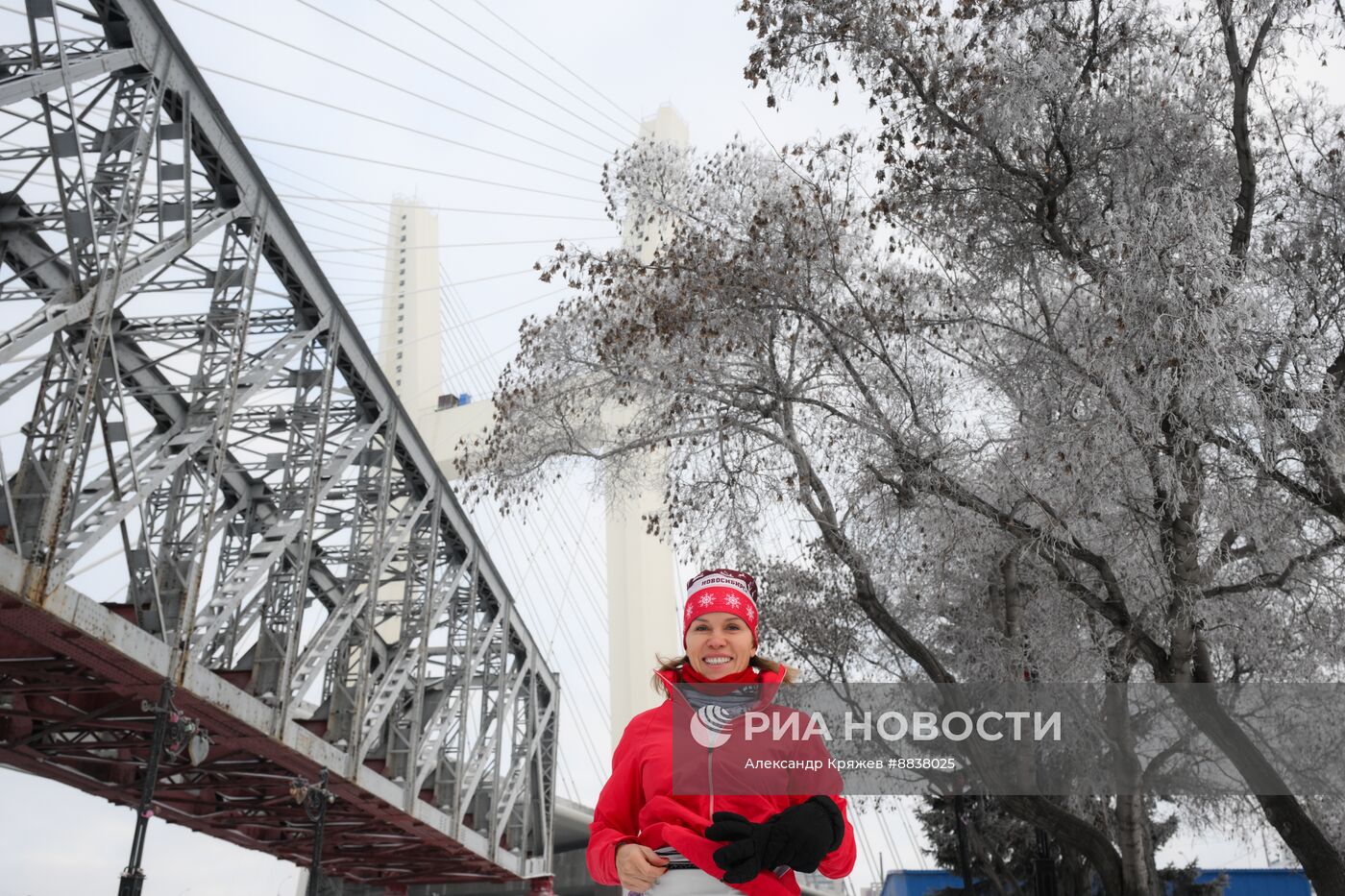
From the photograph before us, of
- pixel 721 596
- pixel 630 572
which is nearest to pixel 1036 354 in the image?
pixel 721 596

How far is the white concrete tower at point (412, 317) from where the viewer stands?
34.6 metres

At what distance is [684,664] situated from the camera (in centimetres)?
337

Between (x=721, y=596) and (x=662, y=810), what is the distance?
659 mm

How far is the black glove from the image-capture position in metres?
2.70

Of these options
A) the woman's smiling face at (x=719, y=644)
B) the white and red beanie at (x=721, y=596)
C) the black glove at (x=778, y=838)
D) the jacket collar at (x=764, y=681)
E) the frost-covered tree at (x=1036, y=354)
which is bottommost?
the black glove at (x=778, y=838)

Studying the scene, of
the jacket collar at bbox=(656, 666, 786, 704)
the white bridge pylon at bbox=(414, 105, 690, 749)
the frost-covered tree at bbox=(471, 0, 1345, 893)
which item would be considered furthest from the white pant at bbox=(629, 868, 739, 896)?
the white bridge pylon at bbox=(414, 105, 690, 749)

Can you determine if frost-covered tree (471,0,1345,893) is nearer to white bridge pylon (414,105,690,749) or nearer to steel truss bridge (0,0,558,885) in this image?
steel truss bridge (0,0,558,885)

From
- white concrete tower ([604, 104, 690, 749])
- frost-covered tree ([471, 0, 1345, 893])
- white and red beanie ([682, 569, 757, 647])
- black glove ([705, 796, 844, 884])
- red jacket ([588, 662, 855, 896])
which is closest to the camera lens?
black glove ([705, 796, 844, 884])

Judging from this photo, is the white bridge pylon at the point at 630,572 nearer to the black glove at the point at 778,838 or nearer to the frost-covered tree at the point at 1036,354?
the frost-covered tree at the point at 1036,354

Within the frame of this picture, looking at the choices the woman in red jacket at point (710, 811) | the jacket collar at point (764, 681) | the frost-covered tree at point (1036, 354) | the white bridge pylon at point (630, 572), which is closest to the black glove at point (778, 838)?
the woman in red jacket at point (710, 811)

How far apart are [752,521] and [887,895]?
86.6 feet

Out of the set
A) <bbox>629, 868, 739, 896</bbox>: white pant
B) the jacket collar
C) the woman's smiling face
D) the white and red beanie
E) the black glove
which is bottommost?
<bbox>629, 868, 739, 896</bbox>: white pant

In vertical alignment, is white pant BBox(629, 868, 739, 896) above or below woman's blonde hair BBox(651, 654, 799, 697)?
below

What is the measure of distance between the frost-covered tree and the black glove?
6299 mm
